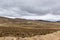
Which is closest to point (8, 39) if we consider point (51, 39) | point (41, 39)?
point (41, 39)

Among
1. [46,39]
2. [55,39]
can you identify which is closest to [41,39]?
[46,39]

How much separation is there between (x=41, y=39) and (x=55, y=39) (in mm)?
3588

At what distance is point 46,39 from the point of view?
36.9 meters

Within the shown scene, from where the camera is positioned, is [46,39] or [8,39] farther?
[46,39]

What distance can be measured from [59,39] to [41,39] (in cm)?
459

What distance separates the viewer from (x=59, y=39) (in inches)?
1410

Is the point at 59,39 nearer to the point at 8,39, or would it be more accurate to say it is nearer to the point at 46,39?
the point at 46,39

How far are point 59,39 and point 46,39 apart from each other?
3.34m

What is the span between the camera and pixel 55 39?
36250 mm

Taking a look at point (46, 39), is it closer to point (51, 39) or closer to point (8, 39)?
point (51, 39)

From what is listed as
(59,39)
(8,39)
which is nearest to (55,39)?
(59,39)

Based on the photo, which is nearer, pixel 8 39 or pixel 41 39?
pixel 8 39

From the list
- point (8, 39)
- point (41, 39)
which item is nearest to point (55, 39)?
point (41, 39)

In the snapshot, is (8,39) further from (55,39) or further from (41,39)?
(55,39)
